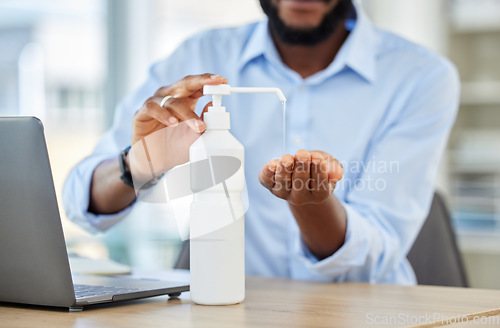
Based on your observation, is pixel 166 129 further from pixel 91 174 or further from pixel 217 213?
pixel 91 174

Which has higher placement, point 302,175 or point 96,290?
point 302,175

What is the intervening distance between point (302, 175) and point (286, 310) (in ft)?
0.50

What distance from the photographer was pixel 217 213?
0.75 metres

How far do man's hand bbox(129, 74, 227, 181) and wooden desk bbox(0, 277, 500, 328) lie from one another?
174 mm

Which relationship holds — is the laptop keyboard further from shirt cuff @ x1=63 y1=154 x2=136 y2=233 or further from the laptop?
shirt cuff @ x1=63 y1=154 x2=136 y2=233

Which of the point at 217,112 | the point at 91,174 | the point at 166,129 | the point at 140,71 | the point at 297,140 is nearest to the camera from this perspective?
the point at 217,112

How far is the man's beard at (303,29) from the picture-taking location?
1.34 metres

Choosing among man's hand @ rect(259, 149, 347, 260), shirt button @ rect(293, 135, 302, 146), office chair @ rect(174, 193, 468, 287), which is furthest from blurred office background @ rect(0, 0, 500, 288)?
man's hand @ rect(259, 149, 347, 260)

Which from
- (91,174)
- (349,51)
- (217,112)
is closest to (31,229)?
(217,112)

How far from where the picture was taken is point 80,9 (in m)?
3.05

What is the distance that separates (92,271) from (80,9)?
2.25m

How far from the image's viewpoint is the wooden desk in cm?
71

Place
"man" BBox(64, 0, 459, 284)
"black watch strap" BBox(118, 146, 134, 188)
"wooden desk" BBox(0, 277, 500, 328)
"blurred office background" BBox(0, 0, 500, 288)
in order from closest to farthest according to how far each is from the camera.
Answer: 1. "wooden desk" BBox(0, 277, 500, 328)
2. "black watch strap" BBox(118, 146, 134, 188)
3. "man" BBox(64, 0, 459, 284)
4. "blurred office background" BBox(0, 0, 500, 288)

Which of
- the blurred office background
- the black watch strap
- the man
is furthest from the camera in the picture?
the blurred office background
